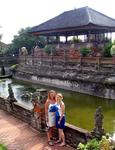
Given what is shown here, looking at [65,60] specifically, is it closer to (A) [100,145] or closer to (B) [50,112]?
(B) [50,112]

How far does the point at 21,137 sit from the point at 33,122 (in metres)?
0.87

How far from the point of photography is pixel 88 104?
1694cm

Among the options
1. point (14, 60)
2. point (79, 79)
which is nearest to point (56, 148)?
point (79, 79)

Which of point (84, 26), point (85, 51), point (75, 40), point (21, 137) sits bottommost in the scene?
point (21, 137)

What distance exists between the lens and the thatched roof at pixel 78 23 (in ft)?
84.0

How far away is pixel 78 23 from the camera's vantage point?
85.9ft

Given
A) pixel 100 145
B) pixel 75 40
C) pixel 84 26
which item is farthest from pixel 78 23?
pixel 100 145

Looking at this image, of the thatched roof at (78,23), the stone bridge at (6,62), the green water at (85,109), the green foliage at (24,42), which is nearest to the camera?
the green water at (85,109)

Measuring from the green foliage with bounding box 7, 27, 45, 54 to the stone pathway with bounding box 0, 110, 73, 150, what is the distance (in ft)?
123

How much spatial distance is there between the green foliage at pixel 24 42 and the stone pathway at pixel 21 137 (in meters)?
37.4

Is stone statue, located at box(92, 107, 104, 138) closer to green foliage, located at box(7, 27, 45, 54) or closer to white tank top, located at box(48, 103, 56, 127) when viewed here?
white tank top, located at box(48, 103, 56, 127)

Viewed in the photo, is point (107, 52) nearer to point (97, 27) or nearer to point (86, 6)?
point (97, 27)

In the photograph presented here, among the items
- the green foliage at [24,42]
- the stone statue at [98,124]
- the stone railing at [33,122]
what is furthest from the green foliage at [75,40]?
the stone statue at [98,124]

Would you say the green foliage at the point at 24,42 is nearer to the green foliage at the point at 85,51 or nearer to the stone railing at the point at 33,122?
the green foliage at the point at 85,51
